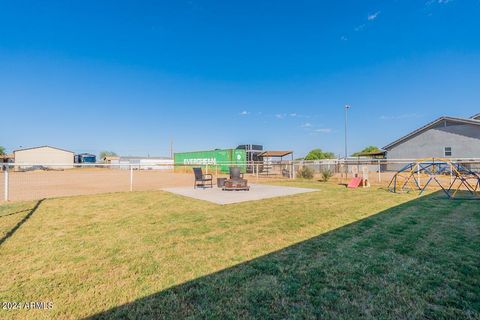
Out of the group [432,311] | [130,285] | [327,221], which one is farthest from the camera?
[327,221]

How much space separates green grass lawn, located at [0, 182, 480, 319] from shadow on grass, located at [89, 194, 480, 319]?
0.04ft

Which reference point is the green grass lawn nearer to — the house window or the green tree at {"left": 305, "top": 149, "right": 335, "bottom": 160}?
the house window

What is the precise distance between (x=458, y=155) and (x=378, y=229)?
73.1 feet

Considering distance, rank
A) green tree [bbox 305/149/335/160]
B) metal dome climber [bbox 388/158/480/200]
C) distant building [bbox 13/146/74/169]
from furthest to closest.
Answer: green tree [bbox 305/149/335/160]
distant building [bbox 13/146/74/169]
metal dome climber [bbox 388/158/480/200]

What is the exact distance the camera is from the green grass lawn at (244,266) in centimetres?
218

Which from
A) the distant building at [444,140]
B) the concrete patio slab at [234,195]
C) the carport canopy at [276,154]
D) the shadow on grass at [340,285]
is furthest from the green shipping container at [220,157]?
the shadow on grass at [340,285]

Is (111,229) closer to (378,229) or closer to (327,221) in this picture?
(327,221)

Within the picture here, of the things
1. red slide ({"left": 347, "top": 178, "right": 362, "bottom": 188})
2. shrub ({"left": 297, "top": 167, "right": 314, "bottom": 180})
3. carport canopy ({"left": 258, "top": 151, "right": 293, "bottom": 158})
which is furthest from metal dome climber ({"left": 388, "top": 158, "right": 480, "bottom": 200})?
carport canopy ({"left": 258, "top": 151, "right": 293, "bottom": 158})

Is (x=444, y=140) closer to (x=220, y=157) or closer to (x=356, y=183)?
(x=356, y=183)

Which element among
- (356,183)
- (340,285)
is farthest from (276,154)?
(340,285)

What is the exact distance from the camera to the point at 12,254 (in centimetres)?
341

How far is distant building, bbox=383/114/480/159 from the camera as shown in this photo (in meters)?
19.3

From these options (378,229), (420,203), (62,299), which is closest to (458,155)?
(420,203)

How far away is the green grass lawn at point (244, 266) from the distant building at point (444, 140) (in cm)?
1945
